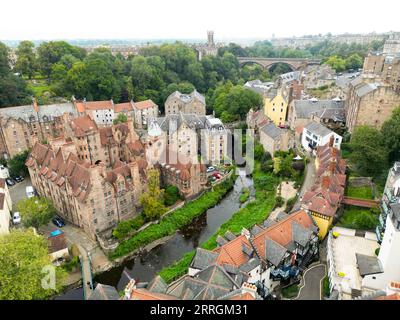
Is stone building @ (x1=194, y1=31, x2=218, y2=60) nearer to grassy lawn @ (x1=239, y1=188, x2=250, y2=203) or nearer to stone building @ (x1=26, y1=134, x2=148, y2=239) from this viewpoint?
grassy lawn @ (x1=239, y1=188, x2=250, y2=203)

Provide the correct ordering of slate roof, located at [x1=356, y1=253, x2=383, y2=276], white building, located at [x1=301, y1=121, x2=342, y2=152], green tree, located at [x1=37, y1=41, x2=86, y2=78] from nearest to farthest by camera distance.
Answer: slate roof, located at [x1=356, y1=253, x2=383, y2=276], white building, located at [x1=301, y1=121, x2=342, y2=152], green tree, located at [x1=37, y1=41, x2=86, y2=78]

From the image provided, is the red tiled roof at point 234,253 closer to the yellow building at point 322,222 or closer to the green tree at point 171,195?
→ the yellow building at point 322,222

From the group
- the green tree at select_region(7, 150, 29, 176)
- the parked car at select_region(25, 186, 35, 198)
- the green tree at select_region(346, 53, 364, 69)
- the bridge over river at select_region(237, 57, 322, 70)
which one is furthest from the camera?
the bridge over river at select_region(237, 57, 322, 70)

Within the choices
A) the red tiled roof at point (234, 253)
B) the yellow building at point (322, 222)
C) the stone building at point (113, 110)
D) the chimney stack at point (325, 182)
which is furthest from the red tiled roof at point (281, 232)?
the stone building at point (113, 110)

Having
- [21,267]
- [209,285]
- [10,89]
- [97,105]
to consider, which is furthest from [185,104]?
[209,285]

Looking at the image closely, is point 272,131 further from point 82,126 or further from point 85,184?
point 85,184

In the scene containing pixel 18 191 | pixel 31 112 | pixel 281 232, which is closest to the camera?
pixel 281 232

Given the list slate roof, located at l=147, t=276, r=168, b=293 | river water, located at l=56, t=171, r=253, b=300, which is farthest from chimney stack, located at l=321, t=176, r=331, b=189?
slate roof, located at l=147, t=276, r=168, b=293
